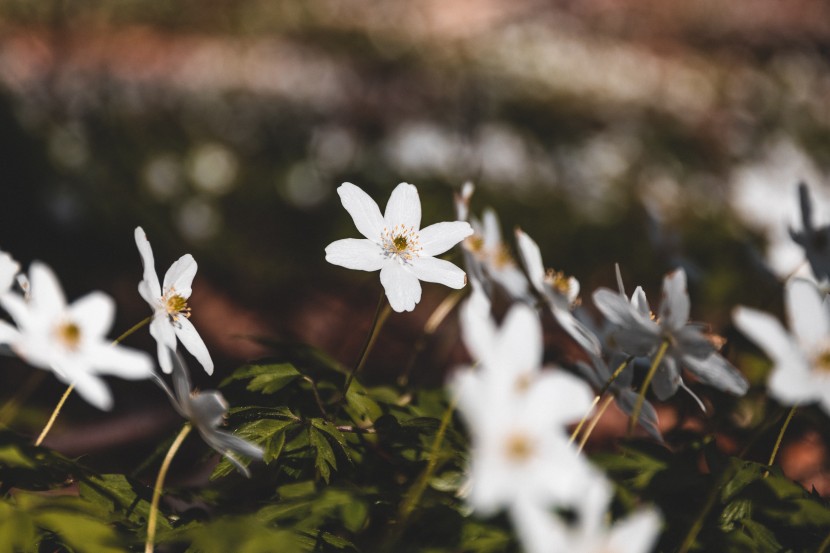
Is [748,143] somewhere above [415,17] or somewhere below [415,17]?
below

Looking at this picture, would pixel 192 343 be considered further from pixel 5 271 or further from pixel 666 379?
pixel 666 379

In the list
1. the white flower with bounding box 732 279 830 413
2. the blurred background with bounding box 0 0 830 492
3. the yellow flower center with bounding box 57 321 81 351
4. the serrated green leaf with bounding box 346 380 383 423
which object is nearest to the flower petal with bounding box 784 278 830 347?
the white flower with bounding box 732 279 830 413

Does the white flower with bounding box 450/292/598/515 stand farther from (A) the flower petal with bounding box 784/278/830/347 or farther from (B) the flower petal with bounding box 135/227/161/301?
(B) the flower petal with bounding box 135/227/161/301

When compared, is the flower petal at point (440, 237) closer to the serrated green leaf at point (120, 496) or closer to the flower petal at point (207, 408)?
the flower petal at point (207, 408)

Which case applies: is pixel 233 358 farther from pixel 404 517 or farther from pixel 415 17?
pixel 415 17

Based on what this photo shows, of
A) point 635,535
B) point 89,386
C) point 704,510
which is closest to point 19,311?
point 89,386

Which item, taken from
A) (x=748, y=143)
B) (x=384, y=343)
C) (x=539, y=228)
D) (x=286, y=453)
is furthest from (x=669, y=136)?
(x=286, y=453)
